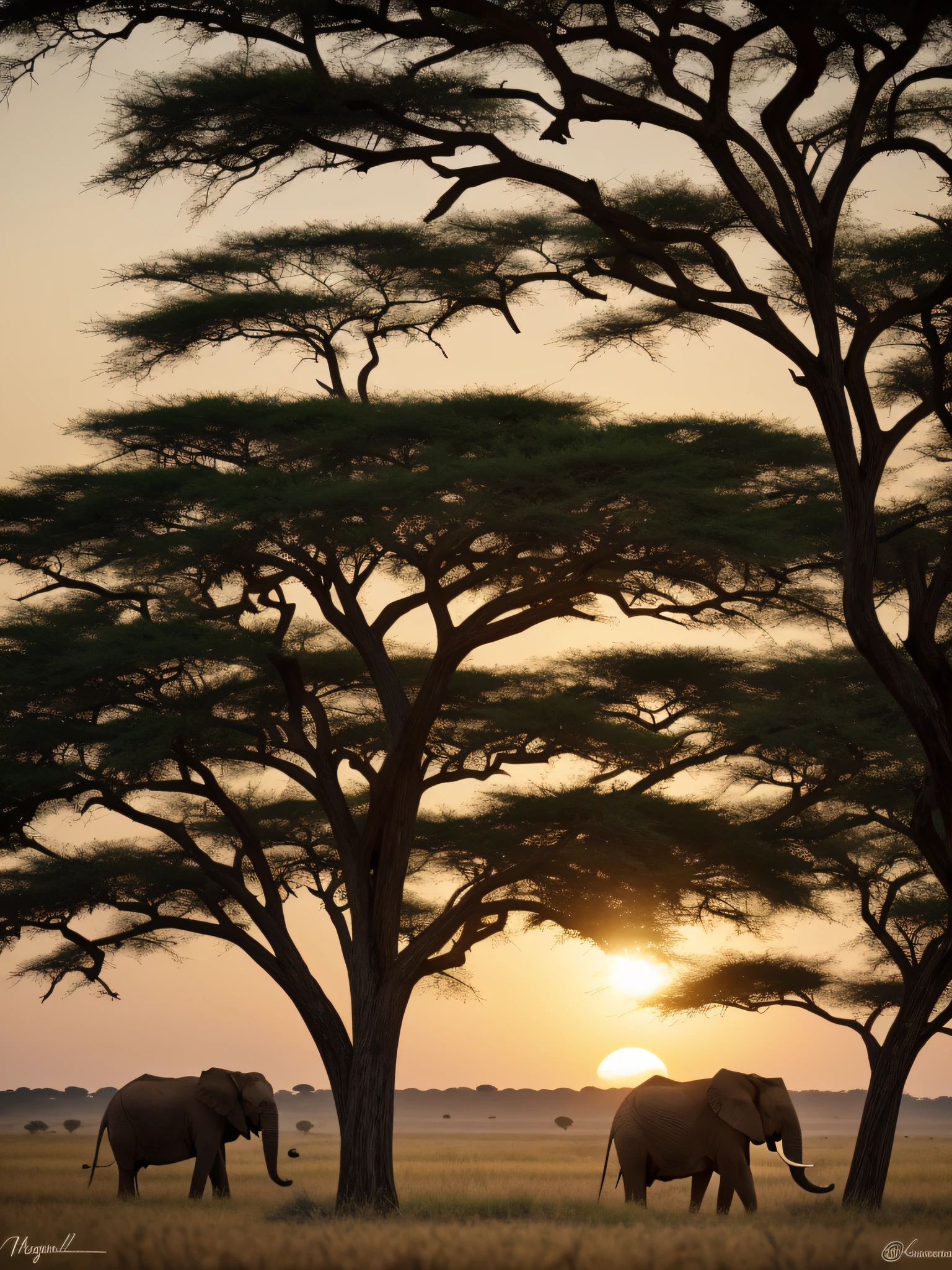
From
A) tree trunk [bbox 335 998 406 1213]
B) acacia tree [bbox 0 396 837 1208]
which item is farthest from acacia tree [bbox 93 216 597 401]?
tree trunk [bbox 335 998 406 1213]

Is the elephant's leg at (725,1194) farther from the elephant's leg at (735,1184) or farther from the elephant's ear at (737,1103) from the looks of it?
the elephant's ear at (737,1103)

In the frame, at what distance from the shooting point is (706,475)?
48.5 ft

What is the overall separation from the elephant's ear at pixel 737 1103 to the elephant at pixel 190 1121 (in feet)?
17.0

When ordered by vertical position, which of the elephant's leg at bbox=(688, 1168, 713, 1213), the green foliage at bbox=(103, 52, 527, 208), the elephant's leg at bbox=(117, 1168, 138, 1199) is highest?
the green foliage at bbox=(103, 52, 527, 208)

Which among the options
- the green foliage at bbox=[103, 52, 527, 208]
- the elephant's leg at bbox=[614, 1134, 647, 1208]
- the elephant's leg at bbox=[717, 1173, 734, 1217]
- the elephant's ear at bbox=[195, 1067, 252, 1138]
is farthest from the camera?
the elephant's ear at bbox=[195, 1067, 252, 1138]

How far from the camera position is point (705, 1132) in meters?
15.9

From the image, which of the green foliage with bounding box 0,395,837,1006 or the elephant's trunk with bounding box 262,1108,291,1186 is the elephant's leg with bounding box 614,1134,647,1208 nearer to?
the green foliage with bounding box 0,395,837,1006

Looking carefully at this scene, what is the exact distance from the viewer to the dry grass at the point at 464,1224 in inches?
364

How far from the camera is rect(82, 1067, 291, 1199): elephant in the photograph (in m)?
17.4

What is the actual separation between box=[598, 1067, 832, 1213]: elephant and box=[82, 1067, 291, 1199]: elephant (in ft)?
13.7

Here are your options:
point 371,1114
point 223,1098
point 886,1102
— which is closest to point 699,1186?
point 886,1102

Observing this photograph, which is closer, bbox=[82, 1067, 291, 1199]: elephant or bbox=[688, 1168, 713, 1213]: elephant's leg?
bbox=[688, 1168, 713, 1213]: elephant's leg

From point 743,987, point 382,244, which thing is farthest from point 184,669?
point 743,987

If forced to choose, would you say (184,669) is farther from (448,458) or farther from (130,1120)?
(130,1120)
